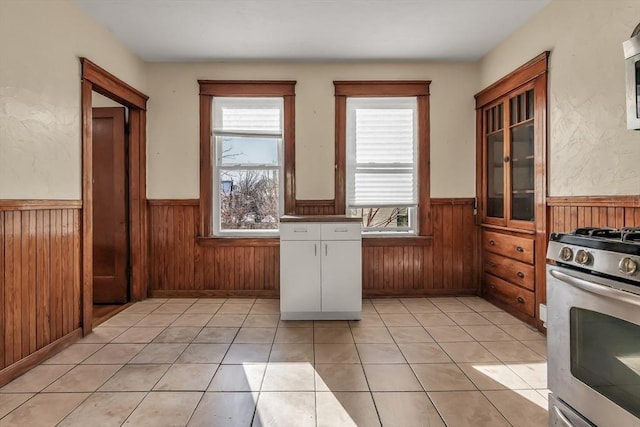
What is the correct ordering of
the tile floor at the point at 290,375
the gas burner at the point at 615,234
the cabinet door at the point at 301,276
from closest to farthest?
the gas burner at the point at 615,234, the tile floor at the point at 290,375, the cabinet door at the point at 301,276

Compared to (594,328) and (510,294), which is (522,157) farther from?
(594,328)

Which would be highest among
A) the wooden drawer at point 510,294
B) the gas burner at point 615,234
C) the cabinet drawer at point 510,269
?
the gas burner at point 615,234

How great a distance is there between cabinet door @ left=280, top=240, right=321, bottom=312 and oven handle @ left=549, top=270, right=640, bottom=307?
6.47 ft

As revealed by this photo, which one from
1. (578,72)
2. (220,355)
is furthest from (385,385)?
(578,72)

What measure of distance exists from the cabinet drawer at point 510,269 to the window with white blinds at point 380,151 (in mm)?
1012

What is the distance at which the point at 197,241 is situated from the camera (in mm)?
3973

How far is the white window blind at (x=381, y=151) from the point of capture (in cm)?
401

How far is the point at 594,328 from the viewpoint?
136 cm

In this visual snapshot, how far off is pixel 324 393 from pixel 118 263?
9.67 ft

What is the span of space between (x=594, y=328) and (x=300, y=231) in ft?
7.35

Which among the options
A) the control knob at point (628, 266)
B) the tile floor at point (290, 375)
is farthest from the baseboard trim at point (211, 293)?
the control knob at point (628, 266)

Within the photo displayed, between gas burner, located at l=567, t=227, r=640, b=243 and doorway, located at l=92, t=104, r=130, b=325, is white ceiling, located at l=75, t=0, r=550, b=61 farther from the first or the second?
gas burner, located at l=567, t=227, r=640, b=243

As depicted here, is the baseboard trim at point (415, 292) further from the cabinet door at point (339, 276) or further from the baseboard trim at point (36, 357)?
the baseboard trim at point (36, 357)

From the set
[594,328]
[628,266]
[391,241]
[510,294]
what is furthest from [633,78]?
[391,241]
